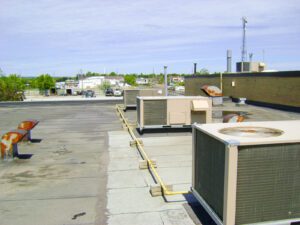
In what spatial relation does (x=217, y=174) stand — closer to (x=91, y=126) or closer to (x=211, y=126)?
(x=211, y=126)

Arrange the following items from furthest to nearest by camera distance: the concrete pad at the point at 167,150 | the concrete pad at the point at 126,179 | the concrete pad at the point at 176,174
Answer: the concrete pad at the point at 167,150, the concrete pad at the point at 176,174, the concrete pad at the point at 126,179

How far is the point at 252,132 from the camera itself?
7.10 m

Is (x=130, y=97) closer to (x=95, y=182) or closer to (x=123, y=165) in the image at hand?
(x=123, y=165)

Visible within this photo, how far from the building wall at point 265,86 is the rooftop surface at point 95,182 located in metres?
16.3

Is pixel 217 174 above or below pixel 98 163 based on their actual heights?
above

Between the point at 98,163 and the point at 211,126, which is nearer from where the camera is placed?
the point at 211,126

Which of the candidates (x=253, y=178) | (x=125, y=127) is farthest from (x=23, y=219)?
(x=125, y=127)

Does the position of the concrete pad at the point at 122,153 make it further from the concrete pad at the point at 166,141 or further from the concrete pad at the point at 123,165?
the concrete pad at the point at 166,141

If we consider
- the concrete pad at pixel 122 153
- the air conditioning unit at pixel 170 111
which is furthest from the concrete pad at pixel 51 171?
the air conditioning unit at pixel 170 111

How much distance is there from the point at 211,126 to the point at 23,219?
5205mm

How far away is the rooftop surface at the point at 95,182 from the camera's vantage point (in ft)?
25.8

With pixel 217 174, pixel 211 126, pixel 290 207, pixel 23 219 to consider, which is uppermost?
pixel 211 126

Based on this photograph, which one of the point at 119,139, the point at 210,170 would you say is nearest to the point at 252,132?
the point at 210,170

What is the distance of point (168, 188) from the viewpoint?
9227 mm
